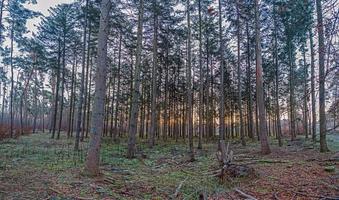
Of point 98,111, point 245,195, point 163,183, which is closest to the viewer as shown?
point 245,195

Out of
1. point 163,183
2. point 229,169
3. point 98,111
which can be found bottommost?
point 163,183

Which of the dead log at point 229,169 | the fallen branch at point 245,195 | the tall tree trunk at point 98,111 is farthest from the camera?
the dead log at point 229,169

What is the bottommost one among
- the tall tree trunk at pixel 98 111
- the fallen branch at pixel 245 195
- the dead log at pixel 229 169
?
the fallen branch at pixel 245 195

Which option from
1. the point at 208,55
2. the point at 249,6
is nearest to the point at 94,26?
the point at 249,6

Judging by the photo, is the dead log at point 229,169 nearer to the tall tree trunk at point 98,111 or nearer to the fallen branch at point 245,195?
the fallen branch at point 245,195

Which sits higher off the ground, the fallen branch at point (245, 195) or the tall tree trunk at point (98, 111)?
the tall tree trunk at point (98, 111)

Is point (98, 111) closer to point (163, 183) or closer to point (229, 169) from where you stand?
point (163, 183)

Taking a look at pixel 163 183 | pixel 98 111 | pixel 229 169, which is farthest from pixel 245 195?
pixel 98 111

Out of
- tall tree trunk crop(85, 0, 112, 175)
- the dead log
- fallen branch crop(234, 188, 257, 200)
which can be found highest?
tall tree trunk crop(85, 0, 112, 175)

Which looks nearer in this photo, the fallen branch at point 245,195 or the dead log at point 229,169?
the fallen branch at point 245,195

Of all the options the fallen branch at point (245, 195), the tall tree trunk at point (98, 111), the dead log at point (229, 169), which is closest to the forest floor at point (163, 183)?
the fallen branch at point (245, 195)

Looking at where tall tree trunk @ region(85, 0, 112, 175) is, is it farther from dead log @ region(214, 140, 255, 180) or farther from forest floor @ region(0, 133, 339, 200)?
dead log @ region(214, 140, 255, 180)

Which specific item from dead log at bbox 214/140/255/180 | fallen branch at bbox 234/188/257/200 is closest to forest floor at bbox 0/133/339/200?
fallen branch at bbox 234/188/257/200

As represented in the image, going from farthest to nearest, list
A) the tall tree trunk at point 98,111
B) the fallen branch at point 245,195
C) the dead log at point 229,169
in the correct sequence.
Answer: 1. the dead log at point 229,169
2. the tall tree trunk at point 98,111
3. the fallen branch at point 245,195
